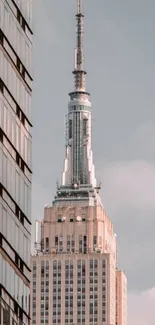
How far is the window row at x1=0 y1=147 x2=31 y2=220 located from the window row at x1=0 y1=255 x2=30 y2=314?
5.92 m

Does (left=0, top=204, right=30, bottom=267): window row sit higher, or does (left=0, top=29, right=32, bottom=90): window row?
(left=0, top=29, right=32, bottom=90): window row

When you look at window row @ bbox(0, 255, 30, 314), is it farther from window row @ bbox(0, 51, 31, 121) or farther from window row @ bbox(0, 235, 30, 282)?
window row @ bbox(0, 51, 31, 121)

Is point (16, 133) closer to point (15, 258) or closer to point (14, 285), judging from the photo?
point (15, 258)

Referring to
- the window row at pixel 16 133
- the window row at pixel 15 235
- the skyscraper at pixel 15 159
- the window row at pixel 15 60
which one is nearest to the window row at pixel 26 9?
the skyscraper at pixel 15 159

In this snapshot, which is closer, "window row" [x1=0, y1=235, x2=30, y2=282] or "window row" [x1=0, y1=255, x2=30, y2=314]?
"window row" [x1=0, y1=255, x2=30, y2=314]

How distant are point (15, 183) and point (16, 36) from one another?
39.7 feet

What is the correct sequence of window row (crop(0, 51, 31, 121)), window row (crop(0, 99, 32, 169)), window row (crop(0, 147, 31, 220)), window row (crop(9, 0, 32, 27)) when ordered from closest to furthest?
window row (crop(0, 147, 31, 220))
window row (crop(0, 99, 32, 169))
window row (crop(0, 51, 31, 121))
window row (crop(9, 0, 32, 27))

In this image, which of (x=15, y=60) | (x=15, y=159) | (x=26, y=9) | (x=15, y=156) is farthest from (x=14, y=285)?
(x=26, y=9)

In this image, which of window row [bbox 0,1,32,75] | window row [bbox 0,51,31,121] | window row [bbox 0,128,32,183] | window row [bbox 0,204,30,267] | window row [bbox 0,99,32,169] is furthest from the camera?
window row [bbox 0,1,32,75]

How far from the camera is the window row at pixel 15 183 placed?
351 ft

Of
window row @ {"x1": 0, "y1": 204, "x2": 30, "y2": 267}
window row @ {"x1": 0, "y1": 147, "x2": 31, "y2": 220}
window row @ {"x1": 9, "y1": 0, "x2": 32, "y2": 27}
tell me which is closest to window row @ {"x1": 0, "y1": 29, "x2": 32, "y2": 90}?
window row @ {"x1": 9, "y1": 0, "x2": 32, "y2": 27}

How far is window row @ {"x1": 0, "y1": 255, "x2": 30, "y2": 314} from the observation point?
345 ft

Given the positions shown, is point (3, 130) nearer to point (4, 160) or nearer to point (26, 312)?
point (4, 160)

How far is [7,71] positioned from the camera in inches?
4311
